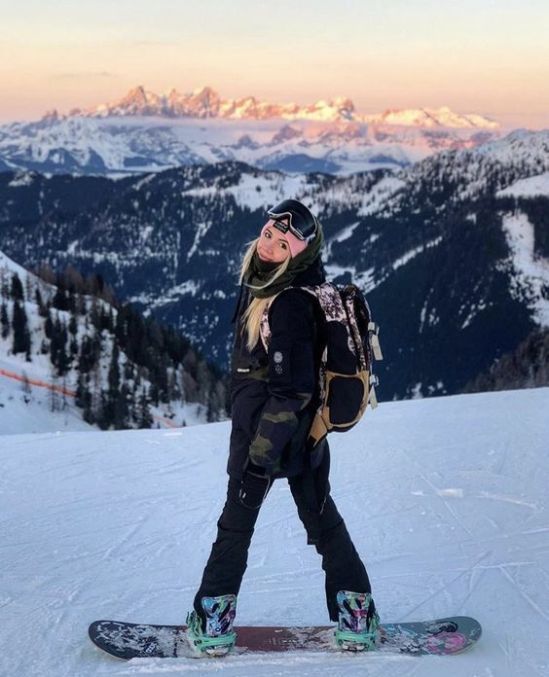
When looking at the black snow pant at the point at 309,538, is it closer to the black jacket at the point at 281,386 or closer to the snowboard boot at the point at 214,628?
the snowboard boot at the point at 214,628

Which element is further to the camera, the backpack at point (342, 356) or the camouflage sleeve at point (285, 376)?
the backpack at point (342, 356)

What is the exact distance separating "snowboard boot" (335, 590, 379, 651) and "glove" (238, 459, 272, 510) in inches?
29.0

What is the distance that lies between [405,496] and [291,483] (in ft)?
11.1

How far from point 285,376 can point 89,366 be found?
250ft

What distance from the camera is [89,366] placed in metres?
76.7

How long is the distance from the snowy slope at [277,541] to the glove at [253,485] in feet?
2.77

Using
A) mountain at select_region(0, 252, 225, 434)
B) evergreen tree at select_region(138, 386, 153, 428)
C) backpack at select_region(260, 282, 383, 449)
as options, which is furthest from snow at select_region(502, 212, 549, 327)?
backpack at select_region(260, 282, 383, 449)

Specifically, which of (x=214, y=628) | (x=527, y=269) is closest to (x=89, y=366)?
(x=214, y=628)

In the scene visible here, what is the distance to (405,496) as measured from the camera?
6.90 metres

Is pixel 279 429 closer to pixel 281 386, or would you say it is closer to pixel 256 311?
pixel 281 386

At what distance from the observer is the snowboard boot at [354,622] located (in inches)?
149

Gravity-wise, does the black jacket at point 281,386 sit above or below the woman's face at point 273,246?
below

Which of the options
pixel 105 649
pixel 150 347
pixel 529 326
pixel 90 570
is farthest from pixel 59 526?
pixel 529 326

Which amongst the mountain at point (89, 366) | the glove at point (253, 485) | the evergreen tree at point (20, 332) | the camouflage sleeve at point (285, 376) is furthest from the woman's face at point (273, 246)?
the evergreen tree at point (20, 332)
